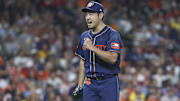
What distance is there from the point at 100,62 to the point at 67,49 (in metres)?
7.02

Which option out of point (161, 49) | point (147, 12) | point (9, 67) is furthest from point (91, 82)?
point (147, 12)

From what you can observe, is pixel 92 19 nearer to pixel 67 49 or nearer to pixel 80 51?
pixel 80 51

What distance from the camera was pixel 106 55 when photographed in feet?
14.8

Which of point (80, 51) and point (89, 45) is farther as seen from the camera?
point (80, 51)

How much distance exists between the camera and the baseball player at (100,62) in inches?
184

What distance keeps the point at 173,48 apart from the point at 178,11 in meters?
2.76

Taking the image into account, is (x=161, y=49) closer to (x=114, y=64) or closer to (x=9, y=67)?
(x=9, y=67)

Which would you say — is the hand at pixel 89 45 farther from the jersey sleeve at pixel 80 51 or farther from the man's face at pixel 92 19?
the jersey sleeve at pixel 80 51

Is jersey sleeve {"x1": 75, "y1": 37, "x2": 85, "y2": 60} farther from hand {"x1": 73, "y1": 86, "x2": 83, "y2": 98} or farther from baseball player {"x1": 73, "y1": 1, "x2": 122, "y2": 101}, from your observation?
hand {"x1": 73, "y1": 86, "x2": 83, "y2": 98}

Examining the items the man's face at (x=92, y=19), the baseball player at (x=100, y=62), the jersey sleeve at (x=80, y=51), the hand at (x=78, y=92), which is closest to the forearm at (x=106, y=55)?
the baseball player at (x=100, y=62)

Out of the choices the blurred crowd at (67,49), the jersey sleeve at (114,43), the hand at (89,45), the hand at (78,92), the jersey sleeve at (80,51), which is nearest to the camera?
the hand at (89,45)

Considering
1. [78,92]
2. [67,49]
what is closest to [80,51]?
[78,92]

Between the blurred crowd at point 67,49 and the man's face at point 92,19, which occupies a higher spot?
the man's face at point 92,19

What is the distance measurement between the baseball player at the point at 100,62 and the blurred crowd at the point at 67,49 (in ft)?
13.9
